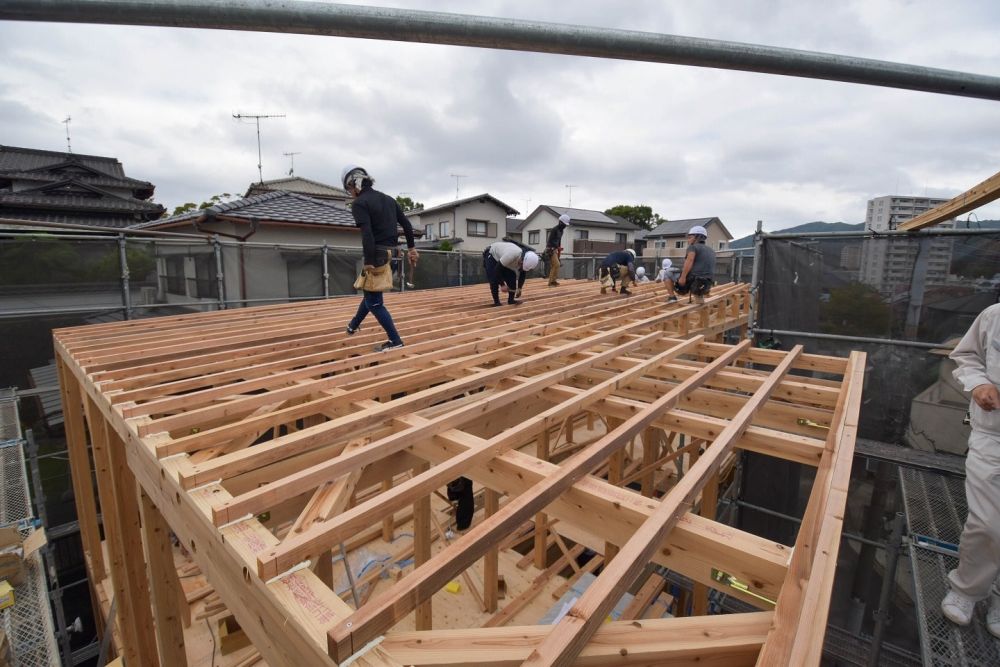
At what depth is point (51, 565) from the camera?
4762 mm

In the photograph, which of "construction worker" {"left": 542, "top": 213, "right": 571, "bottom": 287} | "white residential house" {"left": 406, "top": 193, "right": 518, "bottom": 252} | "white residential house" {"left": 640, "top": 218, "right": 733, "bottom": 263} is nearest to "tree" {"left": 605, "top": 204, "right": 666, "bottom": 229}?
"white residential house" {"left": 640, "top": 218, "right": 733, "bottom": 263}

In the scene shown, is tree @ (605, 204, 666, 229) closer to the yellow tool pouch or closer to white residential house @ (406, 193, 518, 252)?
white residential house @ (406, 193, 518, 252)

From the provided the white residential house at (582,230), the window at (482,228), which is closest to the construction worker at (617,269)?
the window at (482,228)

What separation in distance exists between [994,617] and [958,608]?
0.19m

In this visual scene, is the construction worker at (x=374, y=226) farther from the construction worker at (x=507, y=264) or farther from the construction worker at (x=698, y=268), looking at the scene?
the construction worker at (x=698, y=268)

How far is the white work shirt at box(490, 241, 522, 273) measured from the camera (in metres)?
6.59

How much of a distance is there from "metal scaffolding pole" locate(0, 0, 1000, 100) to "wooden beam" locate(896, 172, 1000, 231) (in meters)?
4.78

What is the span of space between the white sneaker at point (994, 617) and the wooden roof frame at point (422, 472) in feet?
4.69

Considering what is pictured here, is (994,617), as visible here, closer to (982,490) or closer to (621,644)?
(982,490)

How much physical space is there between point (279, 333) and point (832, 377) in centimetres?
793

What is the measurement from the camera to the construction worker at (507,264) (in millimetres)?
6621

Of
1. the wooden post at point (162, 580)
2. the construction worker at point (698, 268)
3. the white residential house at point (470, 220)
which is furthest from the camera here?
the white residential house at point (470, 220)

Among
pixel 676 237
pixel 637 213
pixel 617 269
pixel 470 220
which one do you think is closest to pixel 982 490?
pixel 617 269

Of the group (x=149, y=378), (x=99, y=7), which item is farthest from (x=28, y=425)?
(x=99, y=7)
